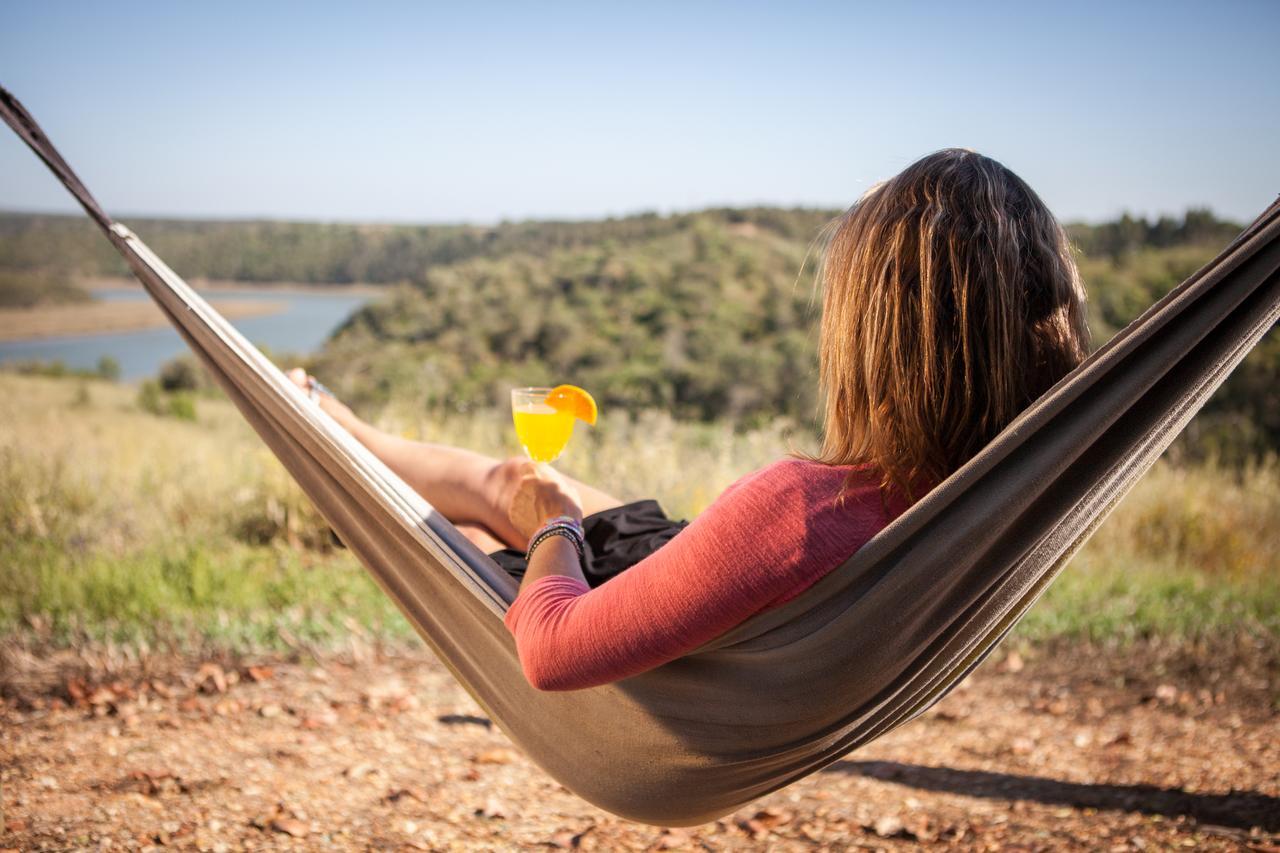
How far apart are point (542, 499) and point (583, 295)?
1880 centimetres

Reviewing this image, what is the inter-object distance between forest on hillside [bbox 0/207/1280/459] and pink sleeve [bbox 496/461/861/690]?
1164 centimetres

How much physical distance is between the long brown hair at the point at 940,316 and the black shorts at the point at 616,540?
626mm

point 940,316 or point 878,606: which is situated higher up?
point 940,316

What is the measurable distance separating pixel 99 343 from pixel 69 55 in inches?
292

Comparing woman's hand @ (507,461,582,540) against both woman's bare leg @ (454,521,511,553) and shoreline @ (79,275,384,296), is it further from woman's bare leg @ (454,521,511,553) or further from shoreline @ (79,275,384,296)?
shoreline @ (79,275,384,296)

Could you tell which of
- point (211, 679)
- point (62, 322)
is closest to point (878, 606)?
point (211, 679)

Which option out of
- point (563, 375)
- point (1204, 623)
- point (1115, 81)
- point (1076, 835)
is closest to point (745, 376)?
point (563, 375)

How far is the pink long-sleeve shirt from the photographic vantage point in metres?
1.04

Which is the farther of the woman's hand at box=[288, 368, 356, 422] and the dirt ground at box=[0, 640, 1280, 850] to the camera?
the woman's hand at box=[288, 368, 356, 422]

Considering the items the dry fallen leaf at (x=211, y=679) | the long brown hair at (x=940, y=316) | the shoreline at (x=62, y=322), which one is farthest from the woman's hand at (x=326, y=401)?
the shoreline at (x=62, y=322)

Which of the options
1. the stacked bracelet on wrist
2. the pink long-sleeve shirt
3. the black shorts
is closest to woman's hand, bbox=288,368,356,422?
the black shorts

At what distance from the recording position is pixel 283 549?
13.8 feet

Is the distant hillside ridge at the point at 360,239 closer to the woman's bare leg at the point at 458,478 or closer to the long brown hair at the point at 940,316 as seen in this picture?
the woman's bare leg at the point at 458,478

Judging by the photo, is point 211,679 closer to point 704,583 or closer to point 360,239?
point 704,583
